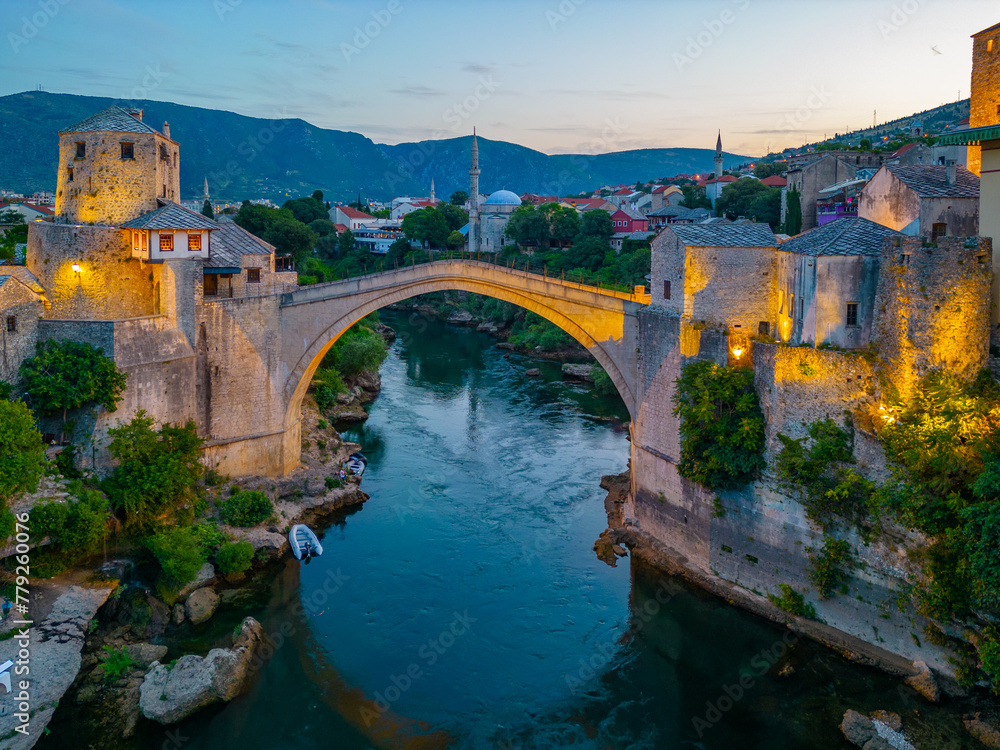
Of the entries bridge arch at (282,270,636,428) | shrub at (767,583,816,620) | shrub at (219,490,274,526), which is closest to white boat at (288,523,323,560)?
shrub at (219,490,274,526)

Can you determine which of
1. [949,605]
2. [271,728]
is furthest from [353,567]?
[949,605]

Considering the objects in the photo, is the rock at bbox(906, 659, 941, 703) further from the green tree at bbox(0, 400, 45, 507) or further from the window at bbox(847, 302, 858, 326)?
the green tree at bbox(0, 400, 45, 507)

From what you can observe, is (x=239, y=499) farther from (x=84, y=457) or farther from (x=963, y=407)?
(x=963, y=407)

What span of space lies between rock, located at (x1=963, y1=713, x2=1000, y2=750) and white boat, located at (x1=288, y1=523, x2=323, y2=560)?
1431 cm

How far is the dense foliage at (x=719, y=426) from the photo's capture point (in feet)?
55.8

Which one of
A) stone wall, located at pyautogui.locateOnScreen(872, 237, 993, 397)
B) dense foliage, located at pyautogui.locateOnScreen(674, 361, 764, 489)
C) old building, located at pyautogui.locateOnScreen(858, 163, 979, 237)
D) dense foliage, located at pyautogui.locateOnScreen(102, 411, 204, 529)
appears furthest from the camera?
dense foliage, located at pyautogui.locateOnScreen(102, 411, 204, 529)

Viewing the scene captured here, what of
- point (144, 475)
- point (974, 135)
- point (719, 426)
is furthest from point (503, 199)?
point (974, 135)

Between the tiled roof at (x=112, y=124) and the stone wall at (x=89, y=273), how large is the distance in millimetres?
2758

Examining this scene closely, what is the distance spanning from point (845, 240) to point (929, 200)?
3.07 m

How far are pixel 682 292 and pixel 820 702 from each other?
9052mm

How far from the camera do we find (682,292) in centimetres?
1853

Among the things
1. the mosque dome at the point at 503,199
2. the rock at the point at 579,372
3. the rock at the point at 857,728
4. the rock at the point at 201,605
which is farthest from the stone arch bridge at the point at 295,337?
the mosque dome at the point at 503,199

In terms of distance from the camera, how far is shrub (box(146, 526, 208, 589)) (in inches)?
679

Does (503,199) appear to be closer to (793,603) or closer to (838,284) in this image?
(838,284)
